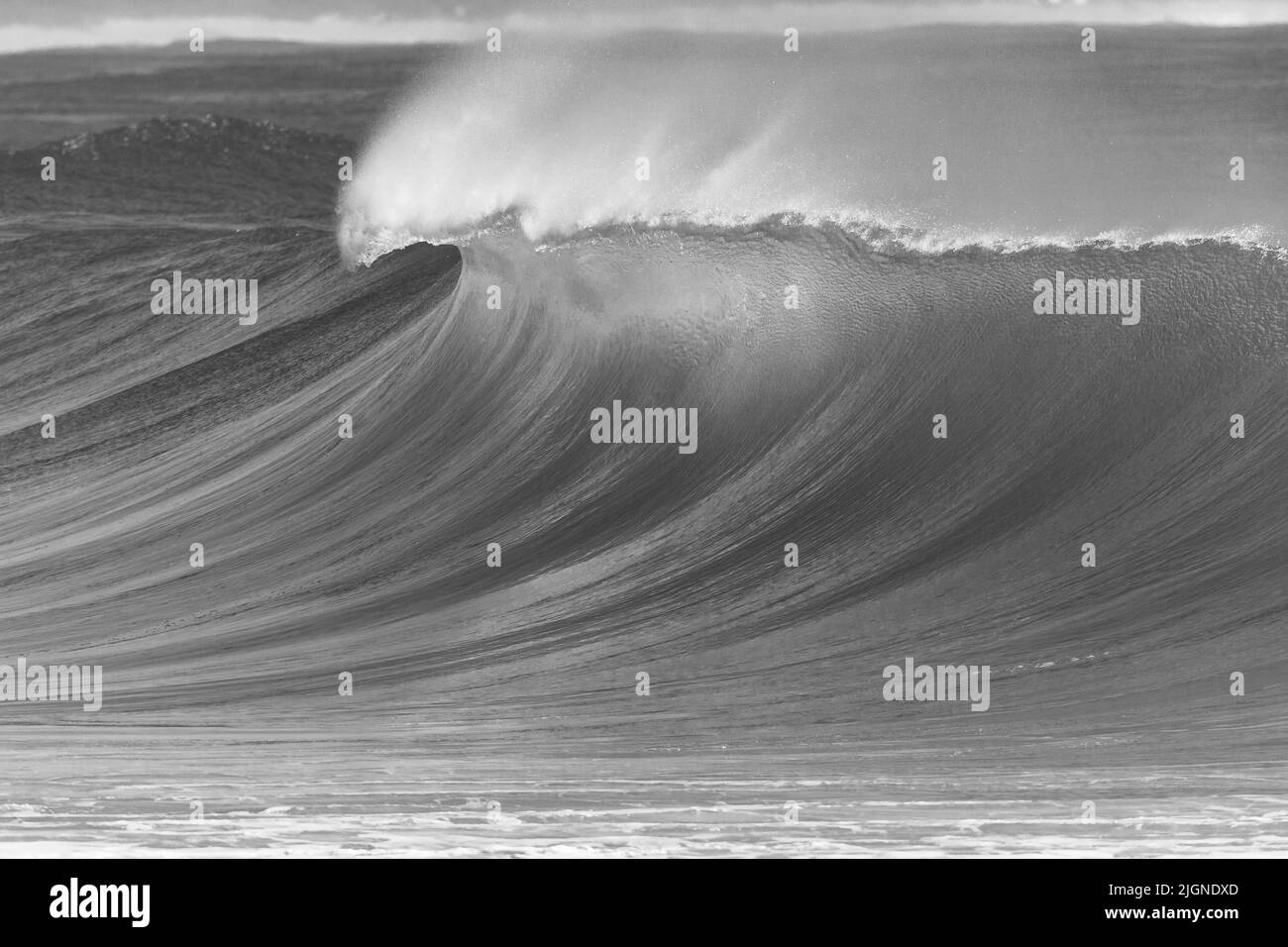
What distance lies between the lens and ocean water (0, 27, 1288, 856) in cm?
531

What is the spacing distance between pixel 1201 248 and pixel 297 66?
11.3 m

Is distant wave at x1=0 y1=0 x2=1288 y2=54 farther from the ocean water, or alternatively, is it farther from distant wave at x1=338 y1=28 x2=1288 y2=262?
the ocean water

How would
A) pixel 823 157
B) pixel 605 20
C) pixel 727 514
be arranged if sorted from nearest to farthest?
pixel 727 514
pixel 823 157
pixel 605 20

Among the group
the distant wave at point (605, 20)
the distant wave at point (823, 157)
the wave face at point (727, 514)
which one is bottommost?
the wave face at point (727, 514)

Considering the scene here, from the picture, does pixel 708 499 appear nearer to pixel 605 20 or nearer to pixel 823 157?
pixel 823 157

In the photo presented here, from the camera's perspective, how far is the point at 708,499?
6730 mm

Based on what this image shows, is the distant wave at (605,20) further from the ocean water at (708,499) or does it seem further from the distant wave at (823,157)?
the ocean water at (708,499)

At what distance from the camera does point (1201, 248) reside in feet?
23.2

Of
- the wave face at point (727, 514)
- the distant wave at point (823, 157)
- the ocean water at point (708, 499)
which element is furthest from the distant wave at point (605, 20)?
the wave face at point (727, 514)

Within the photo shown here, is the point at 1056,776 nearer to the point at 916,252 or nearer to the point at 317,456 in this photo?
the point at 916,252

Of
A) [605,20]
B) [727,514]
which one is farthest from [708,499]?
[605,20]

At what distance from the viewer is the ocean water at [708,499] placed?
5.31 meters
